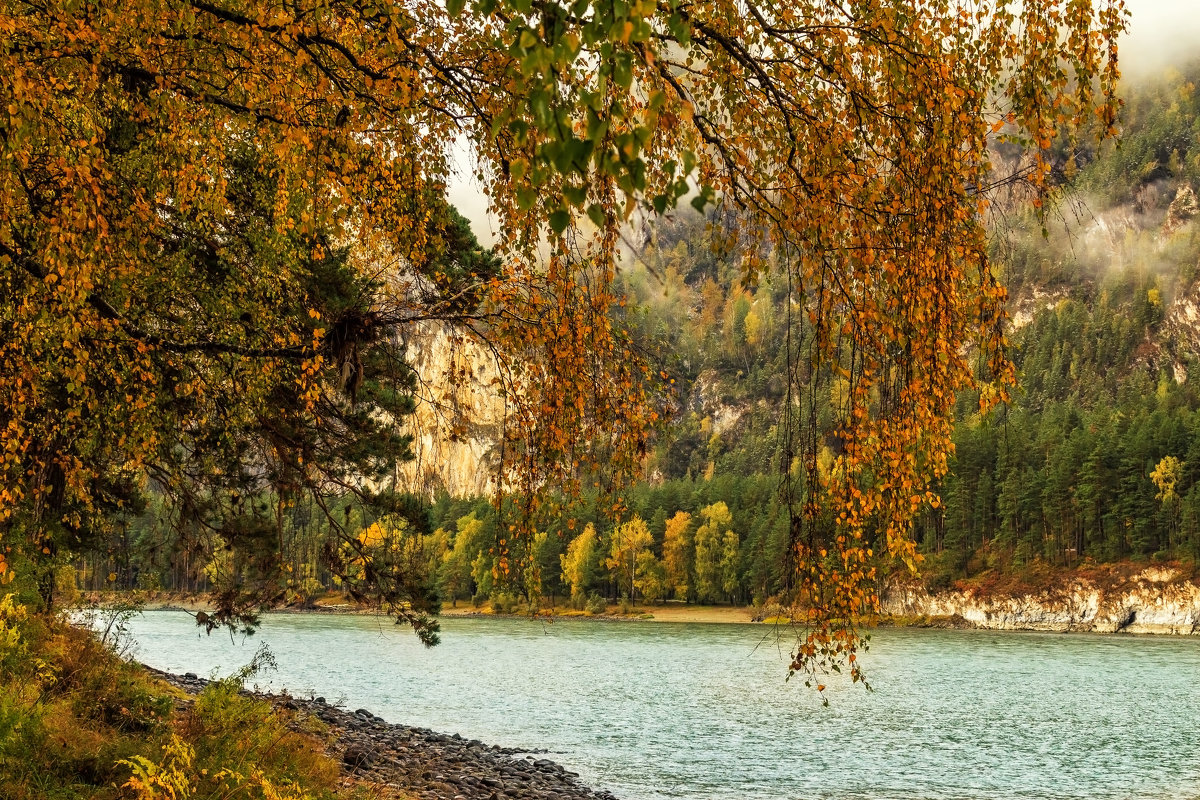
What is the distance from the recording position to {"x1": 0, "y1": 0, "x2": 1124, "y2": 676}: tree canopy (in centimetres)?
457

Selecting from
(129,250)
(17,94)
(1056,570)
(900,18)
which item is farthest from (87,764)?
(1056,570)

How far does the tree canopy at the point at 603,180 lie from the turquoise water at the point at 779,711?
124 inches

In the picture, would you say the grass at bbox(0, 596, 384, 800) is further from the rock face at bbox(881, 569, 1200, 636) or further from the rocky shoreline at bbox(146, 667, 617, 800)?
the rock face at bbox(881, 569, 1200, 636)

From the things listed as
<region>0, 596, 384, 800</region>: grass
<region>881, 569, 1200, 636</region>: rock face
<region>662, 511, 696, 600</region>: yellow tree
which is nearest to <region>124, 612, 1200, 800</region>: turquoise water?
<region>0, 596, 384, 800</region>: grass

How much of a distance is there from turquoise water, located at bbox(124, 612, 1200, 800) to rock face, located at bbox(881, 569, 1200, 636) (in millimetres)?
22558

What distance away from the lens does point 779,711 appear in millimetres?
29891

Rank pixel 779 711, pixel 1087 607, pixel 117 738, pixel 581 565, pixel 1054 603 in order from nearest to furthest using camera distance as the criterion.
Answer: pixel 117 738 → pixel 779 711 → pixel 1087 607 → pixel 1054 603 → pixel 581 565

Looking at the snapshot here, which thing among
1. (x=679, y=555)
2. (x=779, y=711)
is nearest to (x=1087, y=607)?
(x=679, y=555)

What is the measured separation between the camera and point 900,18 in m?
4.52

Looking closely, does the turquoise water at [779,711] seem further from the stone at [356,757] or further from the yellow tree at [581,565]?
the yellow tree at [581,565]

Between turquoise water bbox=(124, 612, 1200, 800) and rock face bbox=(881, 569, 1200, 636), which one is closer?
turquoise water bbox=(124, 612, 1200, 800)

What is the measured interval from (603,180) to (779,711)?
27.8 meters

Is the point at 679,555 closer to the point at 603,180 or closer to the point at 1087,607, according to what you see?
the point at 1087,607

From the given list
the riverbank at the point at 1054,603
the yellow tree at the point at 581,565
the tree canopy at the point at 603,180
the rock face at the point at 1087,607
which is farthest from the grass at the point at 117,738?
the yellow tree at the point at 581,565
